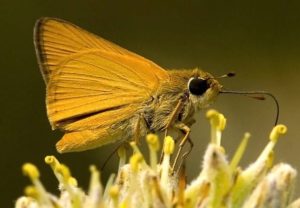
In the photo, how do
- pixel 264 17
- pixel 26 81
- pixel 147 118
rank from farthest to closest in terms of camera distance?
pixel 264 17 → pixel 26 81 → pixel 147 118

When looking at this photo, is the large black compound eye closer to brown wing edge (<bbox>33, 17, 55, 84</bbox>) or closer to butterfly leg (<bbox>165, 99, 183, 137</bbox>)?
butterfly leg (<bbox>165, 99, 183, 137</bbox>)

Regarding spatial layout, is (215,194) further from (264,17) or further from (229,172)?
(264,17)

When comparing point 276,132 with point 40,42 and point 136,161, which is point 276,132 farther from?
point 40,42

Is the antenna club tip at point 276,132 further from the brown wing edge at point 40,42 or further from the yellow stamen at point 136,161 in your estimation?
the brown wing edge at point 40,42

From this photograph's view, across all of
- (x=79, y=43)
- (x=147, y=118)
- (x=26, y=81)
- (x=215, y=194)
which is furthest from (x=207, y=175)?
(x=26, y=81)

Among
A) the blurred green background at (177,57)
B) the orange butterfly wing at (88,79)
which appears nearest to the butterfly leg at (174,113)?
the orange butterfly wing at (88,79)

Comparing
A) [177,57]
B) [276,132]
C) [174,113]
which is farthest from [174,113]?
[177,57]
